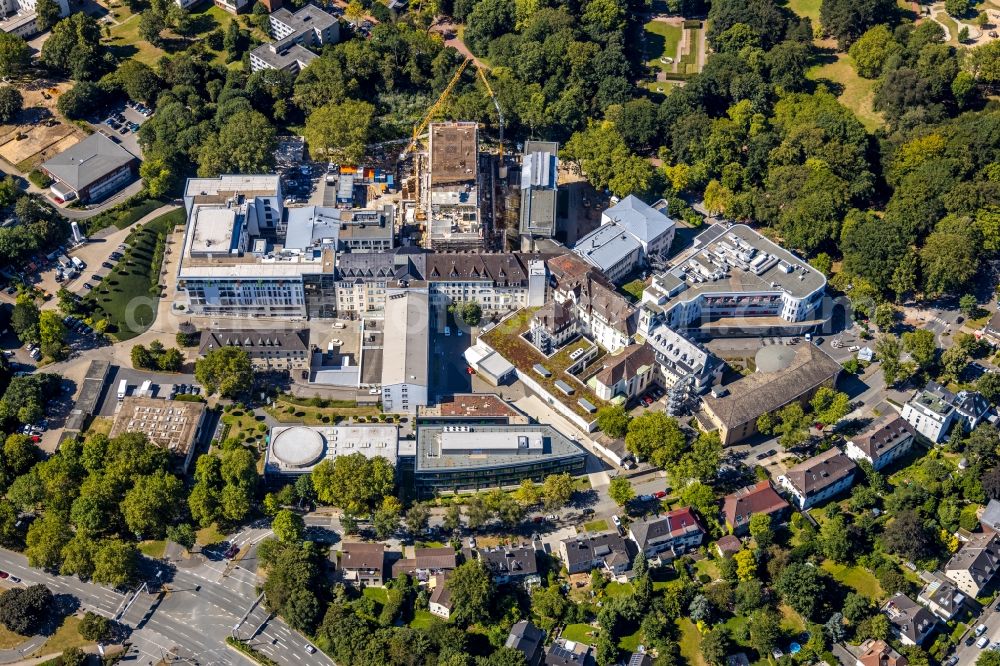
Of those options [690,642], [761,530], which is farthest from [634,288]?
[690,642]

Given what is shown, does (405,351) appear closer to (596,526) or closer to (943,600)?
(596,526)

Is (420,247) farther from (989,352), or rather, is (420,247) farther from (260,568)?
(989,352)

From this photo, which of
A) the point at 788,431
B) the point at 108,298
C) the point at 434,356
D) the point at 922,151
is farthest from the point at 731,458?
the point at 108,298

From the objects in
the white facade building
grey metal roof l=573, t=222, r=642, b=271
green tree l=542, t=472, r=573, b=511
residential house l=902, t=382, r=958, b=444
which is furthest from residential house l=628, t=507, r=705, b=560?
grey metal roof l=573, t=222, r=642, b=271

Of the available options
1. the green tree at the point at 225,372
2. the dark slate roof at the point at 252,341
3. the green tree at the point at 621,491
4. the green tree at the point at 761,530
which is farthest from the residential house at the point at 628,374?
the green tree at the point at 225,372

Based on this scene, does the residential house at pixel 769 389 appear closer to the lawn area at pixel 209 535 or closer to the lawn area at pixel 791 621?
the lawn area at pixel 791 621

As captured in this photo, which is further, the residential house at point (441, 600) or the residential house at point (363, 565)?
the residential house at point (363, 565)

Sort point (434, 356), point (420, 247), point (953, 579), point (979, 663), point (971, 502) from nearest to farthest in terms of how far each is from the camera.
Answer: point (979, 663) → point (953, 579) → point (971, 502) → point (434, 356) → point (420, 247)
